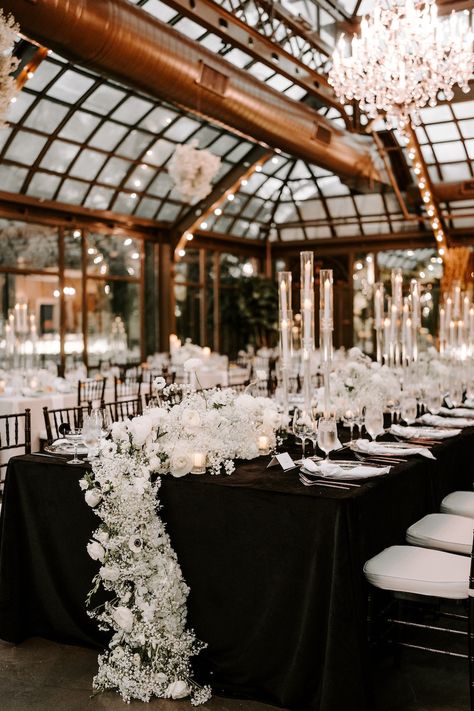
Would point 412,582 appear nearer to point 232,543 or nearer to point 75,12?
point 232,543

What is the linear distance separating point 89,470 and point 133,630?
2.55 ft

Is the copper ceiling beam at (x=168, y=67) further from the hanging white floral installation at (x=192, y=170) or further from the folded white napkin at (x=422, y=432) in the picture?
the folded white napkin at (x=422, y=432)

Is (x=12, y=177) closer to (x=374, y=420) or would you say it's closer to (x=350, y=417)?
(x=350, y=417)

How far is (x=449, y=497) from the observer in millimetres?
4457

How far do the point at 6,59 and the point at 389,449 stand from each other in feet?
12.0

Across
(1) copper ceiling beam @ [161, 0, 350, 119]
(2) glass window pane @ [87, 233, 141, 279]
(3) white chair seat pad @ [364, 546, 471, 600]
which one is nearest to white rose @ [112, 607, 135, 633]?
(3) white chair seat pad @ [364, 546, 471, 600]

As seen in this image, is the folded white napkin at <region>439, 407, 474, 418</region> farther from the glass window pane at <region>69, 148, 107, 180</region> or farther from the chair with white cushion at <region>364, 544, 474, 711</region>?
the glass window pane at <region>69, 148, 107, 180</region>

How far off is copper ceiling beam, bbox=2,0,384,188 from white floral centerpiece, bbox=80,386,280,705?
3426mm

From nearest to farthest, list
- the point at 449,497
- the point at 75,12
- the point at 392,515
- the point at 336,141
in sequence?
the point at 392,515
the point at 449,497
the point at 75,12
the point at 336,141

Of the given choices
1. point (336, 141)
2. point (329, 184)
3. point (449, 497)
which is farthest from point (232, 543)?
point (329, 184)

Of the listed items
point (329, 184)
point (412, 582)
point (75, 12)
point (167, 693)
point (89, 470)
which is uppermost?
point (329, 184)

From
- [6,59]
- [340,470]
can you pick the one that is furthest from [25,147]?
[340,470]

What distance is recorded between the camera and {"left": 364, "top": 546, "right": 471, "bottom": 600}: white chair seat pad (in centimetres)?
304

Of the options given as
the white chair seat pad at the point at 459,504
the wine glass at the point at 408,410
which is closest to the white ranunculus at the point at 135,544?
the white chair seat pad at the point at 459,504
